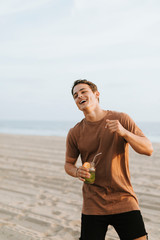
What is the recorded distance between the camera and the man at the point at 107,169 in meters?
2.44

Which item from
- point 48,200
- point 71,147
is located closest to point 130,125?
point 71,147

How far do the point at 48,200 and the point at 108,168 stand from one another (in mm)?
2793

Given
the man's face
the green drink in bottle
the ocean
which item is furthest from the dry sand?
the ocean

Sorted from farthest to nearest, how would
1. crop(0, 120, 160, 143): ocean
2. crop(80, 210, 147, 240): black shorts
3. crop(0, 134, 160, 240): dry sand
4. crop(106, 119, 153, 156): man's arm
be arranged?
1. crop(0, 120, 160, 143): ocean
2. crop(0, 134, 160, 240): dry sand
3. crop(80, 210, 147, 240): black shorts
4. crop(106, 119, 153, 156): man's arm

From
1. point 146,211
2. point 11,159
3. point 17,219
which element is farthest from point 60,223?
point 11,159

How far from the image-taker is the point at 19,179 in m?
6.61

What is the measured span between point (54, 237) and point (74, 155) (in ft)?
4.39

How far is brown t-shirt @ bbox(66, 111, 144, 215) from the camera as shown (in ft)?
8.21

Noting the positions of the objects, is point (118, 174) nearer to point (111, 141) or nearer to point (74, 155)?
point (111, 141)

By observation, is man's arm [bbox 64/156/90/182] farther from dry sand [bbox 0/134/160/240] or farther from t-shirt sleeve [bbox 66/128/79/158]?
dry sand [bbox 0/134/160/240]

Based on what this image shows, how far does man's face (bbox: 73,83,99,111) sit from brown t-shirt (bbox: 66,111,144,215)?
0.18 meters

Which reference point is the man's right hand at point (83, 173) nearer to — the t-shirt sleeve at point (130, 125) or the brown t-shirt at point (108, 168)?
the brown t-shirt at point (108, 168)

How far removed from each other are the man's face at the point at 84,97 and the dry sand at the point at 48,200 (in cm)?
187

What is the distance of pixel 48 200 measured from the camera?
5008 mm
